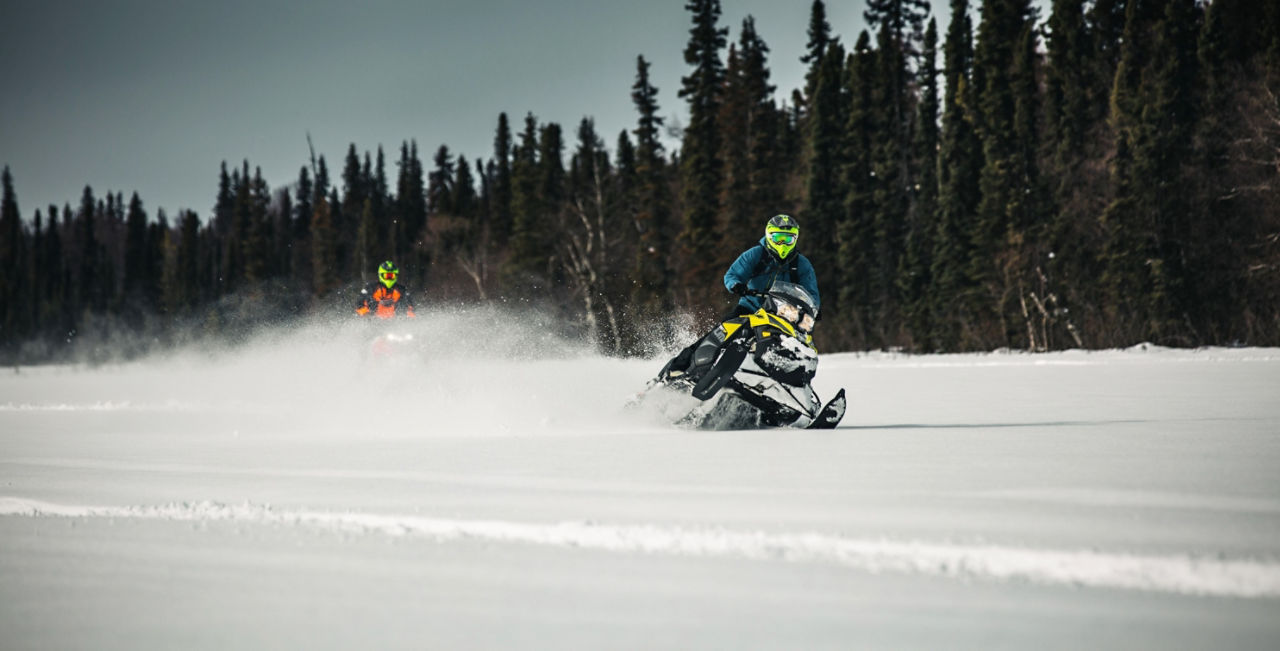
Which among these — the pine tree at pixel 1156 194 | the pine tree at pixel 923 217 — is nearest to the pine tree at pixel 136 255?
the pine tree at pixel 923 217

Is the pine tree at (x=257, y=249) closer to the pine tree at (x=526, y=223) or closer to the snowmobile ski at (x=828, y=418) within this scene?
the pine tree at (x=526, y=223)

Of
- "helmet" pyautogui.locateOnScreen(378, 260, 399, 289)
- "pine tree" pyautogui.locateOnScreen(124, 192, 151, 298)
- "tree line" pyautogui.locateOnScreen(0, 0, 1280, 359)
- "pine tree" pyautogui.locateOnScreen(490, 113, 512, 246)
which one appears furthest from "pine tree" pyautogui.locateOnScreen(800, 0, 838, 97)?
"pine tree" pyautogui.locateOnScreen(124, 192, 151, 298)

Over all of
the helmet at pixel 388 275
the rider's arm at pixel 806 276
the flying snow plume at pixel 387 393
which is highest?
the helmet at pixel 388 275

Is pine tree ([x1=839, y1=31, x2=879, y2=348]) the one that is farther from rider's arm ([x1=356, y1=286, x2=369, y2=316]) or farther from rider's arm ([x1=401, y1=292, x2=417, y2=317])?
rider's arm ([x1=356, y1=286, x2=369, y2=316])

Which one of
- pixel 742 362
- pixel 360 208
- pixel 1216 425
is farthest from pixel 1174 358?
pixel 360 208

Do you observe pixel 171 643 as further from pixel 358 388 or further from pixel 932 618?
pixel 358 388

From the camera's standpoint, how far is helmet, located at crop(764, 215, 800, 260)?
8219 millimetres

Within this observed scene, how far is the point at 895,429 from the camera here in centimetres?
780

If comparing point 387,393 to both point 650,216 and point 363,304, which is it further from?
point 650,216

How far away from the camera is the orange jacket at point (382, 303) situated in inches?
543

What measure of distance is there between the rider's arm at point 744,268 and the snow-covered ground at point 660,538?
5.21 ft

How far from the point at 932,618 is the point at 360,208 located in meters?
110

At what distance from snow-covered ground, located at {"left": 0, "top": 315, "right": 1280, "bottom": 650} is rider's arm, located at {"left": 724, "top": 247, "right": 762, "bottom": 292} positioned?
1588 millimetres

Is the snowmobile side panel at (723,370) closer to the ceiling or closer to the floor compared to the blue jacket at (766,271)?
closer to the floor
